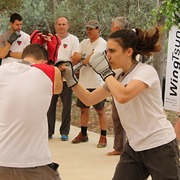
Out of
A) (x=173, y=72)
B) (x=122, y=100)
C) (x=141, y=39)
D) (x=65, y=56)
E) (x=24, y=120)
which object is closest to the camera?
(x=24, y=120)

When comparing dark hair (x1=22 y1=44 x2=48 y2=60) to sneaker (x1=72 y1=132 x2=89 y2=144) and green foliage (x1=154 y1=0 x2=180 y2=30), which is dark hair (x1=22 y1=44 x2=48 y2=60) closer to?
sneaker (x1=72 y1=132 x2=89 y2=144)

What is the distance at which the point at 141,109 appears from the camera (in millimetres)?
3025

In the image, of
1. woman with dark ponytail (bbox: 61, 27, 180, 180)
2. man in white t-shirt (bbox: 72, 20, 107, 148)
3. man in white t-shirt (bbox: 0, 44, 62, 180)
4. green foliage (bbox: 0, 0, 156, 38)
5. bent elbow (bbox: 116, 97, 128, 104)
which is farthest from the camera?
green foliage (bbox: 0, 0, 156, 38)

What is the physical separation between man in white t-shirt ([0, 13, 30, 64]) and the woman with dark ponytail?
11.9ft

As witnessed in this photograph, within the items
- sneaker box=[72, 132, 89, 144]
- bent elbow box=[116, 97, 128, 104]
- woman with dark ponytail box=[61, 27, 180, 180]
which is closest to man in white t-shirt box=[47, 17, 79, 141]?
sneaker box=[72, 132, 89, 144]

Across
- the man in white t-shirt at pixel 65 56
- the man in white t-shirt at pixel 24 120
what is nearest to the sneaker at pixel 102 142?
the man in white t-shirt at pixel 65 56

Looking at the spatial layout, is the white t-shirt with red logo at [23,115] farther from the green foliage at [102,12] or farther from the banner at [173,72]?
the green foliage at [102,12]

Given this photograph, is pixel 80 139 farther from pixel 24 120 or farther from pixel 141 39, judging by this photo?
pixel 24 120

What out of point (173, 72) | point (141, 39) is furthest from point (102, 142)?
point (141, 39)

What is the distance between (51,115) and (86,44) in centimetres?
114

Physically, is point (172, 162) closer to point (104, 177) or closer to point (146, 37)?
point (146, 37)

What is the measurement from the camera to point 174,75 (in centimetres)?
685

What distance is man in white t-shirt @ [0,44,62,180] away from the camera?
8.95 ft

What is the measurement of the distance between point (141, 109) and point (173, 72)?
394 centimetres
